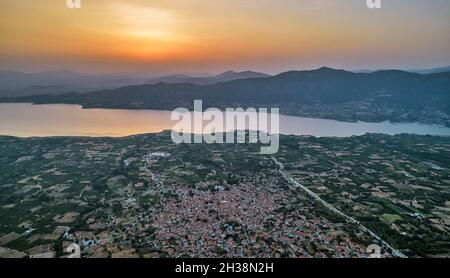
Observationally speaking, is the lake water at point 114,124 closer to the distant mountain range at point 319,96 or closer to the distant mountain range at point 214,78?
the distant mountain range at point 319,96

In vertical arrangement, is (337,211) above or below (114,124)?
below

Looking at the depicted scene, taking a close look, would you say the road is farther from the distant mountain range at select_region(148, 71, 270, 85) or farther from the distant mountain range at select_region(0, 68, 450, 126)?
the distant mountain range at select_region(148, 71, 270, 85)

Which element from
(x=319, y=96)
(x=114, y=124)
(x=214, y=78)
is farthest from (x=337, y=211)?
(x=214, y=78)

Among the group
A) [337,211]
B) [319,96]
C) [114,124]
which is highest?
[319,96]

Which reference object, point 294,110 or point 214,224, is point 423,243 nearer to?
point 214,224

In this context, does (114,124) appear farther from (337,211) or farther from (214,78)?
(214,78)
